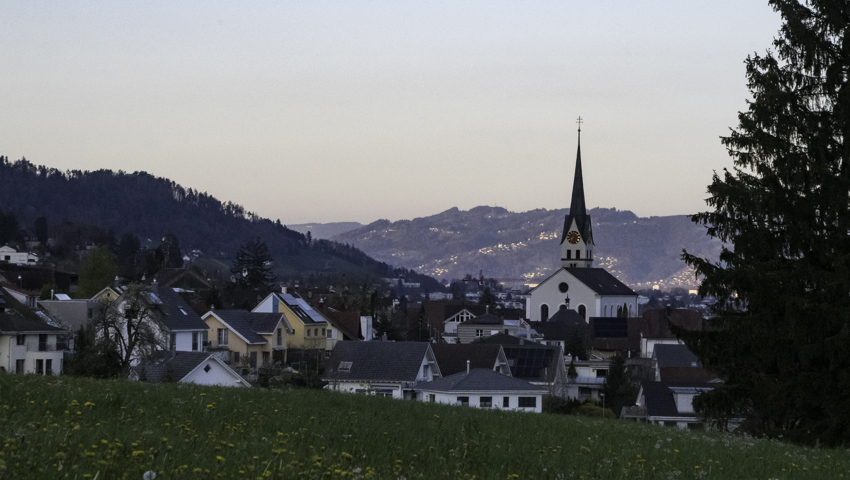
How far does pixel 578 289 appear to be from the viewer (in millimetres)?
143375

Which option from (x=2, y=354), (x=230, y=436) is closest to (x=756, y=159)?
(x=230, y=436)

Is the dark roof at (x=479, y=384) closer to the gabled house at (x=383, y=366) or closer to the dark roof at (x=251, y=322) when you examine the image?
the gabled house at (x=383, y=366)

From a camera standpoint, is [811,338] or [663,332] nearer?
[811,338]

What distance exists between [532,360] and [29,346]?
118ft

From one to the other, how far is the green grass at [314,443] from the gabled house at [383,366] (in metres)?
37.8

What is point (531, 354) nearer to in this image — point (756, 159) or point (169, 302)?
point (169, 302)

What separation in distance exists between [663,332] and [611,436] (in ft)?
329

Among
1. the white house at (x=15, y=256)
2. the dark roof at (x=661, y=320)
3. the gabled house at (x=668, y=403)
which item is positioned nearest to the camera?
the gabled house at (x=668, y=403)

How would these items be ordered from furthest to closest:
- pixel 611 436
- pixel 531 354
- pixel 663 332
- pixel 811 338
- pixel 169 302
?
pixel 663 332 < pixel 531 354 < pixel 169 302 < pixel 811 338 < pixel 611 436

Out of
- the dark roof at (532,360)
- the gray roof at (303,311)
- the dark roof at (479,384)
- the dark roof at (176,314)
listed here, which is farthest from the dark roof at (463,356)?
the gray roof at (303,311)

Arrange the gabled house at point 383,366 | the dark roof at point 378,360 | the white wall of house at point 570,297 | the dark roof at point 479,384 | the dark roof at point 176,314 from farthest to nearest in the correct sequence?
the white wall of house at point 570,297, the dark roof at point 176,314, the dark roof at point 378,360, the gabled house at point 383,366, the dark roof at point 479,384

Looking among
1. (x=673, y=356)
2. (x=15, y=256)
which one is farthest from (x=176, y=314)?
(x=15, y=256)

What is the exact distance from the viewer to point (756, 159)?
2061 cm

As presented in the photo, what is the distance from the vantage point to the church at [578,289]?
468 ft
